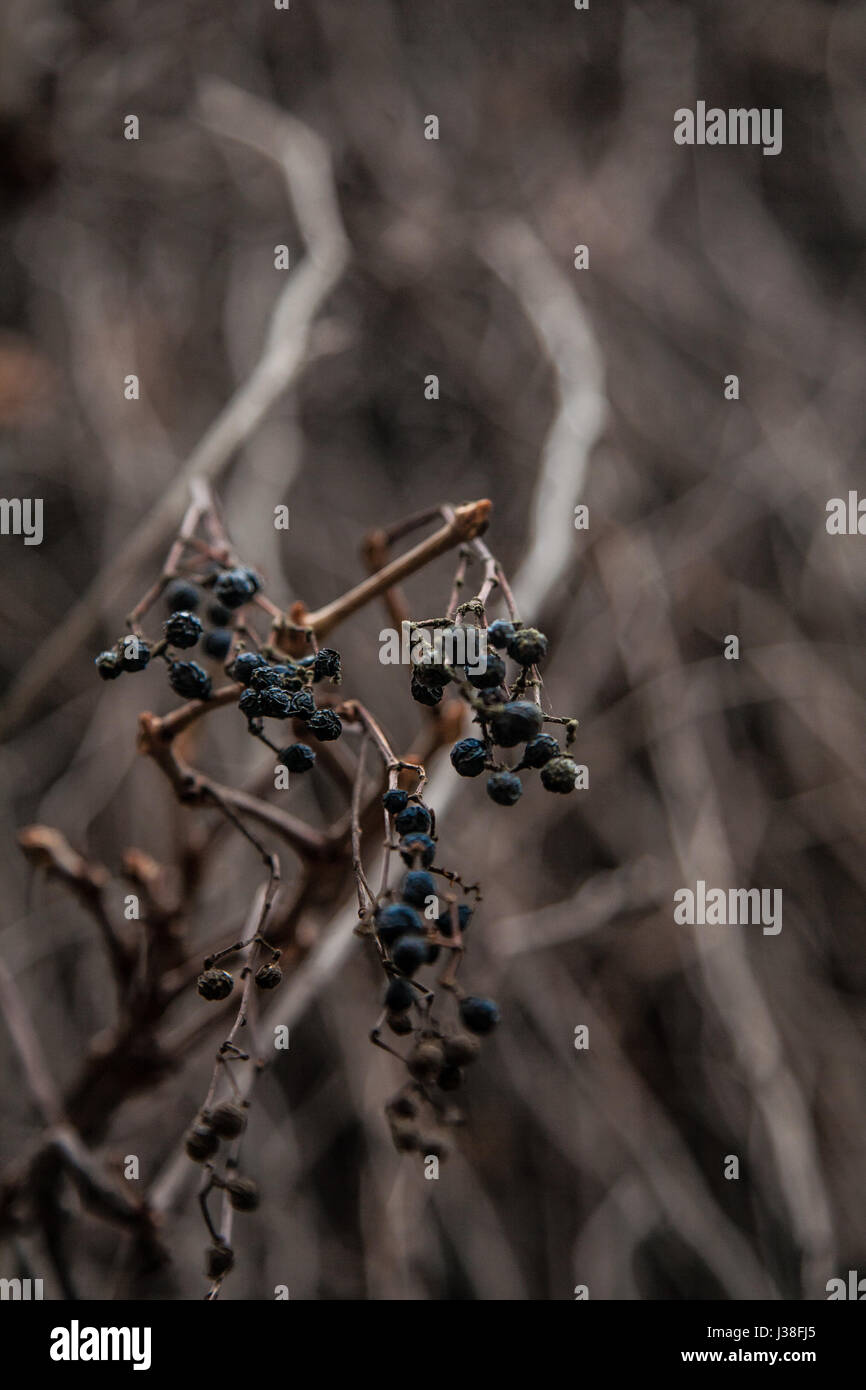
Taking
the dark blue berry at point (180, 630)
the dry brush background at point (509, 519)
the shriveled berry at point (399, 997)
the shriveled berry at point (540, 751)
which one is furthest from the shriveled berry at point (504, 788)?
the dry brush background at point (509, 519)

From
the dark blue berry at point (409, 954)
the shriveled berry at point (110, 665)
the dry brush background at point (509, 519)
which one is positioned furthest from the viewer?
the dry brush background at point (509, 519)

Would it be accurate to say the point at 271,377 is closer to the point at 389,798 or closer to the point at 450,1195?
the point at 389,798

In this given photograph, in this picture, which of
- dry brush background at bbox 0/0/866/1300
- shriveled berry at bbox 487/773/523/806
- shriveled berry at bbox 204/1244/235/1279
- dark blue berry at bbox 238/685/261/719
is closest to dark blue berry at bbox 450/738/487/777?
shriveled berry at bbox 487/773/523/806

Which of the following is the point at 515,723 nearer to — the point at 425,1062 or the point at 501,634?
the point at 501,634

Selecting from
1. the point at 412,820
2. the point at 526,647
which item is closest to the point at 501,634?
the point at 526,647

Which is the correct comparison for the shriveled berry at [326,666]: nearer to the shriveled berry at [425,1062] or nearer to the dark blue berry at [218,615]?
the dark blue berry at [218,615]

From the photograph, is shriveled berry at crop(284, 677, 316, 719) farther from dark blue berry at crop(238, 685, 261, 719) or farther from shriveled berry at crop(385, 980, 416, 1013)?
shriveled berry at crop(385, 980, 416, 1013)
